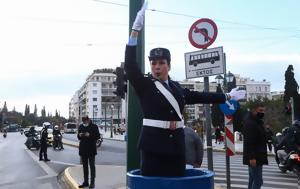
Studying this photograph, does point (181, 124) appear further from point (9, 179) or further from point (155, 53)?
point (9, 179)

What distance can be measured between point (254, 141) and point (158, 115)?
176 inches

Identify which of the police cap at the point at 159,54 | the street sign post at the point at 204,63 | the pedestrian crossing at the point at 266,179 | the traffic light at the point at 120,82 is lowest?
the pedestrian crossing at the point at 266,179

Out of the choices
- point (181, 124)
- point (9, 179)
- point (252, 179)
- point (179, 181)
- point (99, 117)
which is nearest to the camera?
point (179, 181)

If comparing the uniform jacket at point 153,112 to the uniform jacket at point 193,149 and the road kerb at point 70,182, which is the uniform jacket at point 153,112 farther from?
the road kerb at point 70,182

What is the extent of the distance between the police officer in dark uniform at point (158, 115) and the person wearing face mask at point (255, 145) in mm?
4170

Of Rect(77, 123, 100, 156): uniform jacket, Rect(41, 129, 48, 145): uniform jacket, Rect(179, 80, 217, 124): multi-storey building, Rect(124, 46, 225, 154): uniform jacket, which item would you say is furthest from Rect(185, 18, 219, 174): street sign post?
Rect(179, 80, 217, 124): multi-storey building

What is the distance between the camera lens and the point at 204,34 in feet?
29.8

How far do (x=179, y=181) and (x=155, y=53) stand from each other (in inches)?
46.3

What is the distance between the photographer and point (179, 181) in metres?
3.81

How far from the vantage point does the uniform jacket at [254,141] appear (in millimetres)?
8250

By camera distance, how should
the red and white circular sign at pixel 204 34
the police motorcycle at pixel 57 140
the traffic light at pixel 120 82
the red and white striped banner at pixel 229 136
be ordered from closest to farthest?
the red and white circular sign at pixel 204 34 < the traffic light at pixel 120 82 < the red and white striped banner at pixel 229 136 < the police motorcycle at pixel 57 140

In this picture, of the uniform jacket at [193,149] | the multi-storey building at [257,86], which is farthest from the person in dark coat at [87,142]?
the multi-storey building at [257,86]

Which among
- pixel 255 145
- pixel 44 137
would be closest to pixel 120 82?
pixel 255 145

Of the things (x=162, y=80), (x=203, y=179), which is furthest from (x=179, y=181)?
Result: (x=162, y=80)
